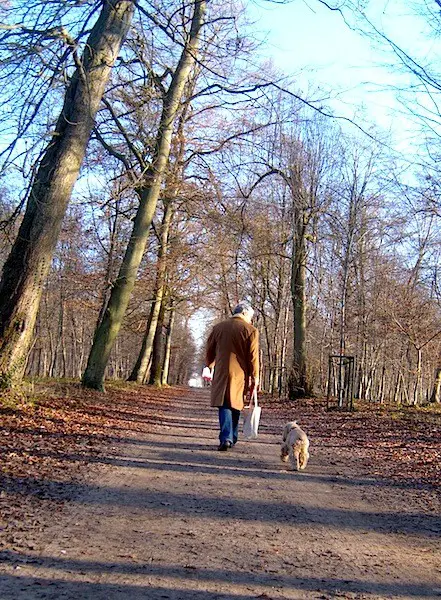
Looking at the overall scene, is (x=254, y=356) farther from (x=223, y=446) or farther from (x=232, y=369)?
(x=223, y=446)

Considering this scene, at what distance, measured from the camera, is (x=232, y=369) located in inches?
330

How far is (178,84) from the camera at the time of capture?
15.3 m

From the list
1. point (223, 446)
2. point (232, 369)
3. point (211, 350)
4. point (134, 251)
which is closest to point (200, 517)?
point (223, 446)

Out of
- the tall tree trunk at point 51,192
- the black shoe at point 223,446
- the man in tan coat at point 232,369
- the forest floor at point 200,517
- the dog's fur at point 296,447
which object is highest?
the tall tree trunk at point 51,192

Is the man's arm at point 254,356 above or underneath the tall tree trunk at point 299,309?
underneath

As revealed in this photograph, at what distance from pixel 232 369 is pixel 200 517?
3702 millimetres

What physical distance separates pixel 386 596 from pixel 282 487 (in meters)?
2.81

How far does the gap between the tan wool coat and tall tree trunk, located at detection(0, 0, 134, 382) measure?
298 cm

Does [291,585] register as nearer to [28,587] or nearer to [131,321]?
[28,587]

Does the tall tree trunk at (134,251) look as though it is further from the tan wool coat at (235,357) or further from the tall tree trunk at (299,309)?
the tan wool coat at (235,357)

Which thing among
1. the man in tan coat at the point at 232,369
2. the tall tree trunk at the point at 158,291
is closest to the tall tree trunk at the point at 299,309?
the tall tree trunk at the point at 158,291

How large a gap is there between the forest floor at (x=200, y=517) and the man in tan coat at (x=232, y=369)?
1.54 feet

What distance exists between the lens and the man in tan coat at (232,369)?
8219 mm

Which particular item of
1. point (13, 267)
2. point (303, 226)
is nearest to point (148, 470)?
point (13, 267)
